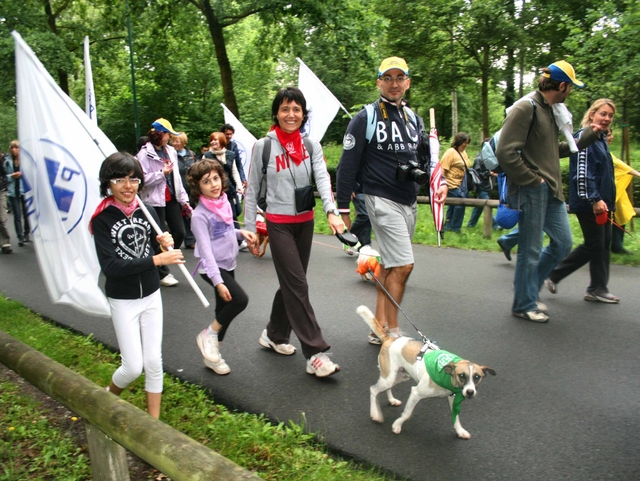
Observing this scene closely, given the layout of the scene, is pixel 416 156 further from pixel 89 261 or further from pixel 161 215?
pixel 161 215

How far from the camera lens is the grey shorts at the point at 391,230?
456 cm

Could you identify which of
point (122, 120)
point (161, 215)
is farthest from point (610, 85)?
point (122, 120)

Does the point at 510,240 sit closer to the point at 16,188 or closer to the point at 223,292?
the point at 223,292

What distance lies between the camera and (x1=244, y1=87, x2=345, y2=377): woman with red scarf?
4266 millimetres

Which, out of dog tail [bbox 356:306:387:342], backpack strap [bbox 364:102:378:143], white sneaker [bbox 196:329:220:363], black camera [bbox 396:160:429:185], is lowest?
white sneaker [bbox 196:329:220:363]

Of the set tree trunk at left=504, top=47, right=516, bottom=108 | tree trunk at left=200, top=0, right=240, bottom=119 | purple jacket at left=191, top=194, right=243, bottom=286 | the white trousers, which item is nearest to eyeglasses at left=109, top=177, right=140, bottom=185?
the white trousers

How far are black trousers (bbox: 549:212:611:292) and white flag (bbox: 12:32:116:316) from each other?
4.40 m

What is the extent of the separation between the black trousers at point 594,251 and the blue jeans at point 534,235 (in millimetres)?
560

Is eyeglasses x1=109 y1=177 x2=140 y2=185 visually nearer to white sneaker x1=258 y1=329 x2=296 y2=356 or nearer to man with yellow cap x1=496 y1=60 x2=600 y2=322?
white sneaker x1=258 y1=329 x2=296 y2=356

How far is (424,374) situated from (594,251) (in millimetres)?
3350

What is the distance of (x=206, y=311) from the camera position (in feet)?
20.3

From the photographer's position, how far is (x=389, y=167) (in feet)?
15.1

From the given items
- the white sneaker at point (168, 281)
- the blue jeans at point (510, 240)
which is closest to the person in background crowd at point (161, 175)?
the white sneaker at point (168, 281)

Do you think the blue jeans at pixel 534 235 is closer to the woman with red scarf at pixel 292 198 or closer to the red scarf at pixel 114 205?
the woman with red scarf at pixel 292 198
